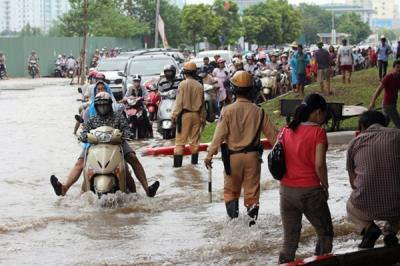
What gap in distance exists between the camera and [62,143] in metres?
20.2

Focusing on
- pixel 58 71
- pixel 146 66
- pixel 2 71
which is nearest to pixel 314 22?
pixel 58 71

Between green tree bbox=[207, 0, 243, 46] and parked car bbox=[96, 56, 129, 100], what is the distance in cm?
3050

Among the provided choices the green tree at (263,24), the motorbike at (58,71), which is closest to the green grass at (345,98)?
the motorbike at (58,71)

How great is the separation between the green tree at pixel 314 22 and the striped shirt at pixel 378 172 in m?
123

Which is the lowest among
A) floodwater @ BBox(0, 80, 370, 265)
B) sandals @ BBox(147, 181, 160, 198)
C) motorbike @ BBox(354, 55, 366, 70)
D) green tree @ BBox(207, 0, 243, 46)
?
floodwater @ BBox(0, 80, 370, 265)

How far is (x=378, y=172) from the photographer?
25.8 feet

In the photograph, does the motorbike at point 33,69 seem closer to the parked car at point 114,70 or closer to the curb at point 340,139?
the parked car at point 114,70

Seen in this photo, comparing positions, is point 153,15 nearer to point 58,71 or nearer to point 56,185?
point 58,71

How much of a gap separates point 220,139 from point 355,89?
18.7 m

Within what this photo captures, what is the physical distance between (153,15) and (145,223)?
70.2 metres

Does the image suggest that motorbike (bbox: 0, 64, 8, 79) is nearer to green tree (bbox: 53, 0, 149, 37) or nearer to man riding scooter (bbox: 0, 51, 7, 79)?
man riding scooter (bbox: 0, 51, 7, 79)

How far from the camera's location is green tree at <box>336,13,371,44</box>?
13062 cm

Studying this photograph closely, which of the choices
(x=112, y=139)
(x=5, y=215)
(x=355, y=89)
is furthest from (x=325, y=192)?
(x=355, y=89)

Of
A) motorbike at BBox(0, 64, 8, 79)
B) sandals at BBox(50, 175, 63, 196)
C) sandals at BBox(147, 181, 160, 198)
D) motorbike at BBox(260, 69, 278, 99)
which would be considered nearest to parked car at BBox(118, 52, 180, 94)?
motorbike at BBox(260, 69, 278, 99)
